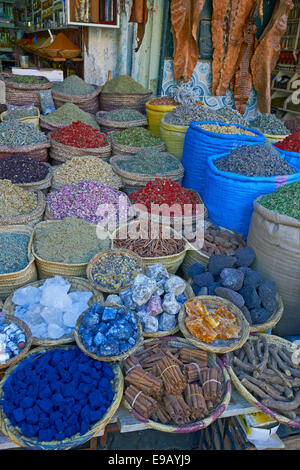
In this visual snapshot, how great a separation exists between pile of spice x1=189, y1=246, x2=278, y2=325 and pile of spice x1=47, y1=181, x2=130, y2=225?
740mm

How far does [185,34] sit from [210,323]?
3481 millimetres

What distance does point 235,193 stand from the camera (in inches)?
90.3

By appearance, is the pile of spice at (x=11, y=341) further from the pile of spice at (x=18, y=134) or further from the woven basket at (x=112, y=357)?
the pile of spice at (x=18, y=134)

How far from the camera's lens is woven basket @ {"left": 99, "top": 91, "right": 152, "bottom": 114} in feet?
12.3

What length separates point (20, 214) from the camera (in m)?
2.31

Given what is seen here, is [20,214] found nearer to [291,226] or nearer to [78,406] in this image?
[78,406]

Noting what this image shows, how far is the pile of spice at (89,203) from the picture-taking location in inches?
93.9

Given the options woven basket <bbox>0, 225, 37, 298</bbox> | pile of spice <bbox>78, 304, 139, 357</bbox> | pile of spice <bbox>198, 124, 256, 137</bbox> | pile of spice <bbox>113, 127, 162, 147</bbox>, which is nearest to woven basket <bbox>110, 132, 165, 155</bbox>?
pile of spice <bbox>113, 127, 162, 147</bbox>

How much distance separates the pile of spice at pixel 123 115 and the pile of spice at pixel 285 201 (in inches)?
77.7

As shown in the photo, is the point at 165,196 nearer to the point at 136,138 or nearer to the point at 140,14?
the point at 136,138

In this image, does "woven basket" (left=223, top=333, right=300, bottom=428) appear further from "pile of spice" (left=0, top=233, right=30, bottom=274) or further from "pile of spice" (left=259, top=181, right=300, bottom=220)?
"pile of spice" (left=0, top=233, right=30, bottom=274)

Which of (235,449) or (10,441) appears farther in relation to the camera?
(235,449)
